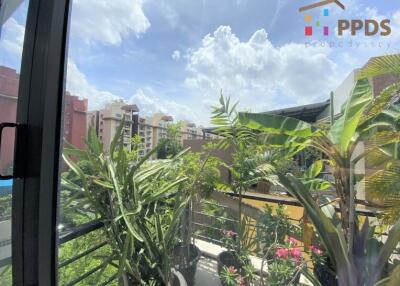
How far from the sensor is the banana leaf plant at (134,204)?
3.34ft

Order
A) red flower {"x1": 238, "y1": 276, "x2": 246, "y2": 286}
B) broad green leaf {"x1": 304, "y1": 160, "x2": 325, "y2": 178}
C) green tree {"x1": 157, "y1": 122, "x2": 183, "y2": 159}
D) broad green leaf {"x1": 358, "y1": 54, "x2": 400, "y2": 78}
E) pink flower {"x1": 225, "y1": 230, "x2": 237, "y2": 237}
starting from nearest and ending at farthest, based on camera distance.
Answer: broad green leaf {"x1": 358, "y1": 54, "x2": 400, "y2": 78} → broad green leaf {"x1": 304, "y1": 160, "x2": 325, "y2": 178} → green tree {"x1": 157, "y1": 122, "x2": 183, "y2": 159} → red flower {"x1": 238, "y1": 276, "x2": 246, "y2": 286} → pink flower {"x1": 225, "y1": 230, "x2": 237, "y2": 237}

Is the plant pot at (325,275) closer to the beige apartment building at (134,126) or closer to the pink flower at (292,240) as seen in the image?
the pink flower at (292,240)

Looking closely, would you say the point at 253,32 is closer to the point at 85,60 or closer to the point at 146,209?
the point at 85,60

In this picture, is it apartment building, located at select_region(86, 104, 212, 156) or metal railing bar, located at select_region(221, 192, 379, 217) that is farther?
apartment building, located at select_region(86, 104, 212, 156)

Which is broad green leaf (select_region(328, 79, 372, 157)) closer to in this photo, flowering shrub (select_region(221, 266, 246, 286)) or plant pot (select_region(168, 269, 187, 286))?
flowering shrub (select_region(221, 266, 246, 286))

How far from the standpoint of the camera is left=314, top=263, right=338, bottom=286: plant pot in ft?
3.11

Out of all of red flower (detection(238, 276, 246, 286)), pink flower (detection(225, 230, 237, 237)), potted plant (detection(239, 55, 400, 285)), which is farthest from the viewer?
pink flower (detection(225, 230, 237, 237))

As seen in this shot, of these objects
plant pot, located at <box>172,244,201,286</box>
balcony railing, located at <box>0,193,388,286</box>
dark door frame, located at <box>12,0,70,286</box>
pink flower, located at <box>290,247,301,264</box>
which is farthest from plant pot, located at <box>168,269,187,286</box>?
dark door frame, located at <box>12,0,70,286</box>

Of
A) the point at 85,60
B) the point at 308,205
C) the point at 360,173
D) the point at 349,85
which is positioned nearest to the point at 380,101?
the point at 349,85

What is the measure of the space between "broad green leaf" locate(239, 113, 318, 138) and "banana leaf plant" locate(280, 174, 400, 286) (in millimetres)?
181

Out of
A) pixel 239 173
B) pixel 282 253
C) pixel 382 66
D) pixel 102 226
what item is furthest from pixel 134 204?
pixel 382 66

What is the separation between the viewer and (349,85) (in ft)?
2.63

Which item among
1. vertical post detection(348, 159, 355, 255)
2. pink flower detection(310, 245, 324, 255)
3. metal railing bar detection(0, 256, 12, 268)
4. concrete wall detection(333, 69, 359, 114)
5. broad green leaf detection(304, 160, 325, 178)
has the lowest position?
pink flower detection(310, 245, 324, 255)

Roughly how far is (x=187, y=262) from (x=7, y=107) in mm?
1125
